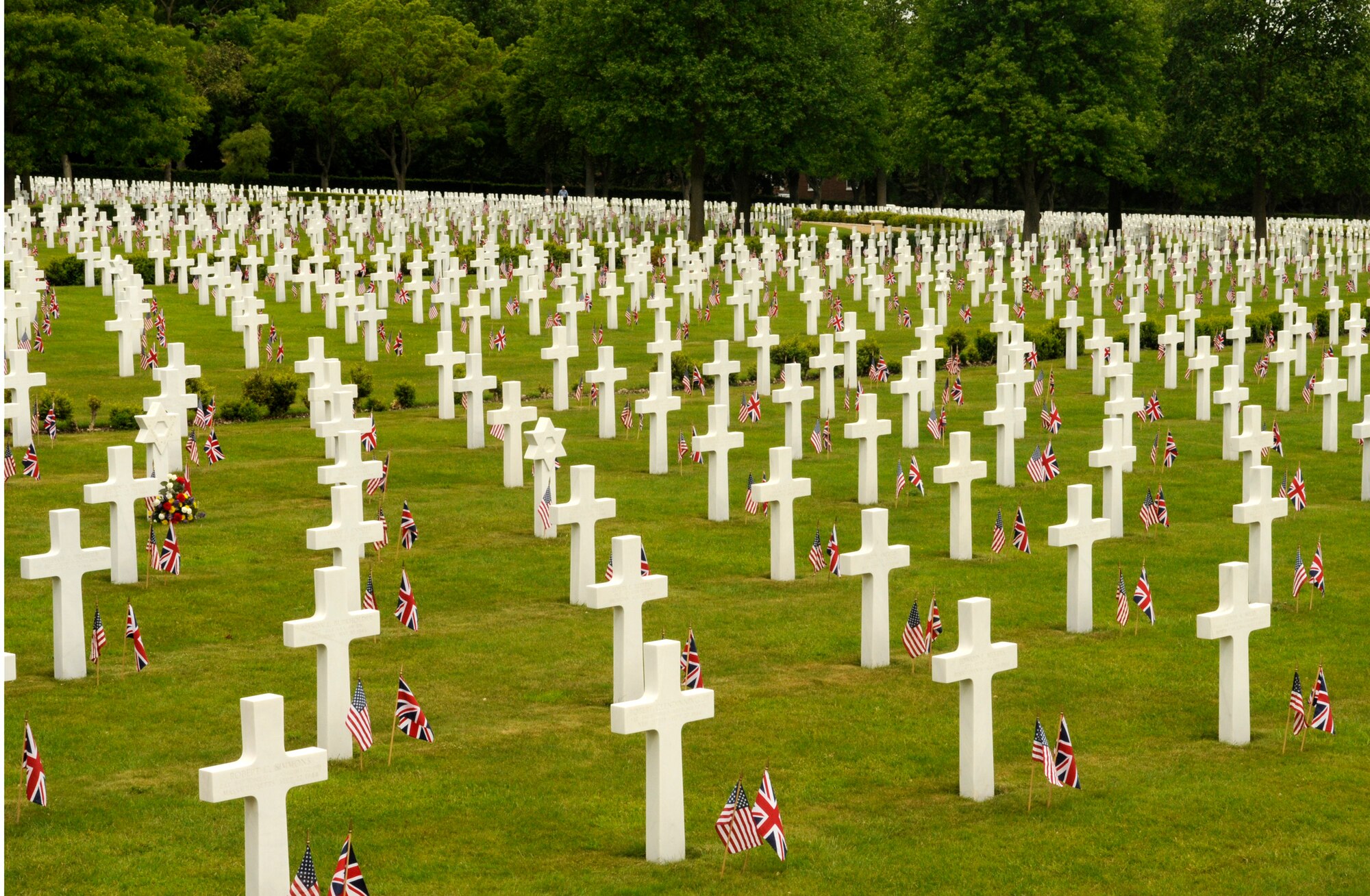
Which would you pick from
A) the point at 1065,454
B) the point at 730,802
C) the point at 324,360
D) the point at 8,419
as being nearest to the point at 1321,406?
the point at 1065,454

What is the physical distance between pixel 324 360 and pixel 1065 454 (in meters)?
7.34

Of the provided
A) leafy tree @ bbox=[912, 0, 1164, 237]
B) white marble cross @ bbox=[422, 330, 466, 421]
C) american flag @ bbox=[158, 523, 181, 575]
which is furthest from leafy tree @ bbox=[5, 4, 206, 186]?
american flag @ bbox=[158, 523, 181, 575]

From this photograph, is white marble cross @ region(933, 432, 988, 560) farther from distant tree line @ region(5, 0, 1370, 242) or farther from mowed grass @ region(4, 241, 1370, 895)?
distant tree line @ region(5, 0, 1370, 242)

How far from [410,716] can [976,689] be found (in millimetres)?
2716

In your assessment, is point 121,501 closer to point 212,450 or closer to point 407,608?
point 407,608

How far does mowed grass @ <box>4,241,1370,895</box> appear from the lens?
27.5 ft

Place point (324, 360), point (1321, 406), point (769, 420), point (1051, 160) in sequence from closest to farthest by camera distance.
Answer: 1. point (324, 360)
2. point (769, 420)
3. point (1321, 406)
4. point (1051, 160)

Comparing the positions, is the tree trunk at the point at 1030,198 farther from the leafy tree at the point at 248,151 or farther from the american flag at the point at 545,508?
the american flag at the point at 545,508

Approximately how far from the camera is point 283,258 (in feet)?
107

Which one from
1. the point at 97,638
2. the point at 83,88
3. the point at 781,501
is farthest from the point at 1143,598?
the point at 83,88

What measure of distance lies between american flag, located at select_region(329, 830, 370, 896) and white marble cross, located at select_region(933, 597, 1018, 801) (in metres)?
3.01

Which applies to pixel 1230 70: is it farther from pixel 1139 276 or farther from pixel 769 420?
pixel 769 420

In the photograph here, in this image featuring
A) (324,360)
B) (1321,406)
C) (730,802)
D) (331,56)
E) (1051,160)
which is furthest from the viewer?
(331,56)

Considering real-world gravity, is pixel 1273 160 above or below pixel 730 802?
above
